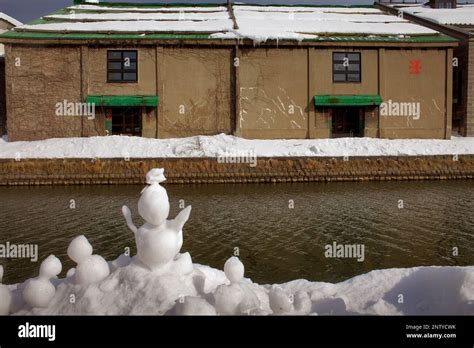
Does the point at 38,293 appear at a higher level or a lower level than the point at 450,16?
lower

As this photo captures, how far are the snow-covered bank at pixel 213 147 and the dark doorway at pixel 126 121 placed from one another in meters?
2.02

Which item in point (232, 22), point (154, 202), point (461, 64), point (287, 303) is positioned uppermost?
point (232, 22)

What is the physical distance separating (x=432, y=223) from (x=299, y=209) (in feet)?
13.4

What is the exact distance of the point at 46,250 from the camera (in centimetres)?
987

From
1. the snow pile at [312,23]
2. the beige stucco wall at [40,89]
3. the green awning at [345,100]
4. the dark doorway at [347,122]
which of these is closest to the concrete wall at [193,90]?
the snow pile at [312,23]

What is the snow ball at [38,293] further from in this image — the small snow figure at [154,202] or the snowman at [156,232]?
the small snow figure at [154,202]

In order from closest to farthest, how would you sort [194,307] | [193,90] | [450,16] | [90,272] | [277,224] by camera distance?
[194,307], [90,272], [277,224], [193,90], [450,16]

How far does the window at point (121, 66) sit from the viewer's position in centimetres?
2688

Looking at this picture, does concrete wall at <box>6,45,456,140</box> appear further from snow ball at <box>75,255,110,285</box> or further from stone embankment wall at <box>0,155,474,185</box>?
snow ball at <box>75,255,110,285</box>

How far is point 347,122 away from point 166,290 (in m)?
25.6

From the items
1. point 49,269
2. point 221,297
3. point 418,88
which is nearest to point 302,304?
point 221,297

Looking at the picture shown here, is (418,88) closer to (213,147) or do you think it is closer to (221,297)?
(213,147)

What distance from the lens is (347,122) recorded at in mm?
28781

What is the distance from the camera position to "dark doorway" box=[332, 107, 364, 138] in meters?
28.5
